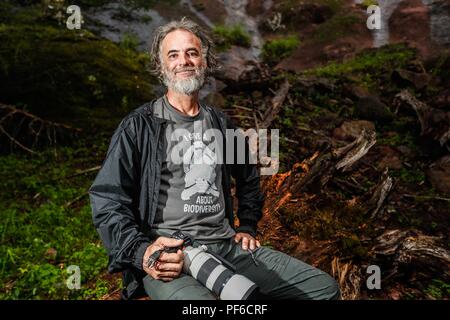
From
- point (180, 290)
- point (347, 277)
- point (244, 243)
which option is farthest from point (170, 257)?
point (347, 277)

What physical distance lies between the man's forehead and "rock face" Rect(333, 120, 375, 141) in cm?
596

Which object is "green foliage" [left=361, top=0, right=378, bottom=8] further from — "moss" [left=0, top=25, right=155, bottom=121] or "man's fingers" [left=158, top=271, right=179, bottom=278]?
"man's fingers" [left=158, top=271, right=179, bottom=278]

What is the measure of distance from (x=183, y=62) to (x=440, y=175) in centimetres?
563

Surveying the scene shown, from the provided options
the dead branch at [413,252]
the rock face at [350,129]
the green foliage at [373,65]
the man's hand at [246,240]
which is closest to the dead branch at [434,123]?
the rock face at [350,129]

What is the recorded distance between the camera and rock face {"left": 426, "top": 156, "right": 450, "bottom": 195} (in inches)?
252

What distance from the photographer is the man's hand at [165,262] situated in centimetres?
233

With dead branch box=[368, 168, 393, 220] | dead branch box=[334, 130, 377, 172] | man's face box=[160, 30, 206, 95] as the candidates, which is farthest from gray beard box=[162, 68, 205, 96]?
dead branch box=[368, 168, 393, 220]

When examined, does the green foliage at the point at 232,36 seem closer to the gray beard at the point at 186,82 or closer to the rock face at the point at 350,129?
the rock face at the point at 350,129

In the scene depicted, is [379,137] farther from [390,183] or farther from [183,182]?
[183,182]

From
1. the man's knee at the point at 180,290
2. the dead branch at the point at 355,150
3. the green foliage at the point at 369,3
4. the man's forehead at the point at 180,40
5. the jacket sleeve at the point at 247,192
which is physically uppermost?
the green foliage at the point at 369,3

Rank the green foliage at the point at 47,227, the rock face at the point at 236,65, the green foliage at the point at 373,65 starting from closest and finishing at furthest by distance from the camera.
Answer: the green foliage at the point at 47,227
the rock face at the point at 236,65
the green foliage at the point at 373,65

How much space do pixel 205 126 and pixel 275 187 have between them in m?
2.27

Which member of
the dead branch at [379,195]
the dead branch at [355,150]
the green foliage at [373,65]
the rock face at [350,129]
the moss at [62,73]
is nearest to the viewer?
the dead branch at [379,195]
